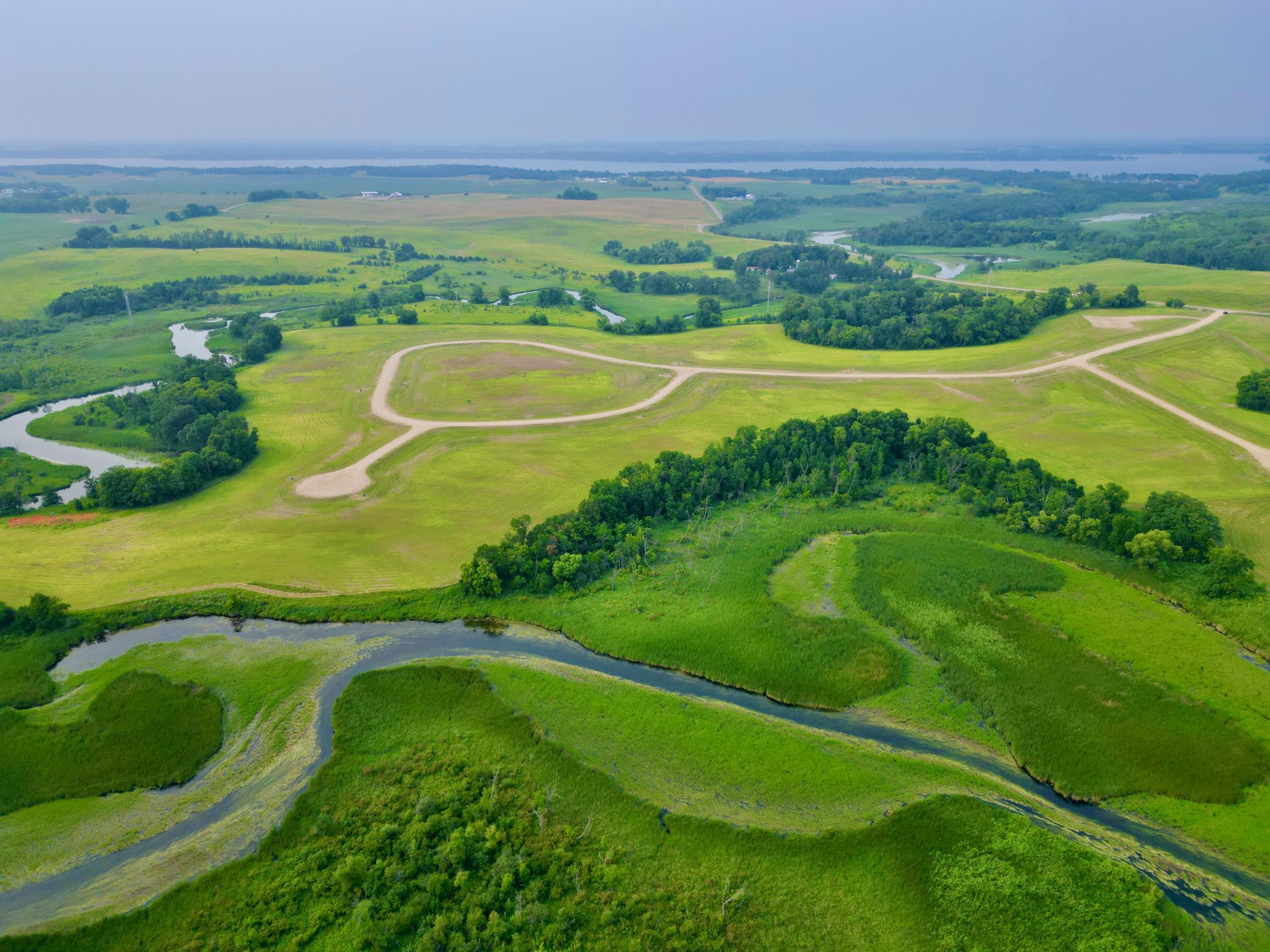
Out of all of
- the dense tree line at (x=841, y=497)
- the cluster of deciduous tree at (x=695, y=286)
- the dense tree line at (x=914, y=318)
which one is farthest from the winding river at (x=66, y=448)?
the cluster of deciduous tree at (x=695, y=286)

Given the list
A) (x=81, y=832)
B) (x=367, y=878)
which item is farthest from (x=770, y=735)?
(x=81, y=832)

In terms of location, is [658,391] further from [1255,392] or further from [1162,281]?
[1162,281]

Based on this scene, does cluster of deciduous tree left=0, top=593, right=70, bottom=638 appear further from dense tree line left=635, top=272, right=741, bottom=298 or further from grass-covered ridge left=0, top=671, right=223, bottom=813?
dense tree line left=635, top=272, right=741, bottom=298

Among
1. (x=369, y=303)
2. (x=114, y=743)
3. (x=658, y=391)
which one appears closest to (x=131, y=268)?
(x=369, y=303)

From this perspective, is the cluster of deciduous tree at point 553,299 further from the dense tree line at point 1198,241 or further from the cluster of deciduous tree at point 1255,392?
the dense tree line at point 1198,241

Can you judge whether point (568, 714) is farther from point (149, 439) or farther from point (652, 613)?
point (149, 439)
